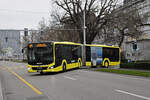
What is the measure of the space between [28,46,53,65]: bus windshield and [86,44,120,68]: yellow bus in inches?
400

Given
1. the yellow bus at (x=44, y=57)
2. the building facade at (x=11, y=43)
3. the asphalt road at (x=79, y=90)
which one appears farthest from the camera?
the building facade at (x=11, y=43)

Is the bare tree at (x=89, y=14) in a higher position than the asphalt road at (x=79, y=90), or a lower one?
higher

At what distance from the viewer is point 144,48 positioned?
52.2m

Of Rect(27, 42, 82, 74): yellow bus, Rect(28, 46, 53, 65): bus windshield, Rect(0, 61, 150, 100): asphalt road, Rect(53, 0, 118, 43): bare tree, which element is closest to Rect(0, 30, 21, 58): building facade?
Rect(53, 0, 118, 43): bare tree

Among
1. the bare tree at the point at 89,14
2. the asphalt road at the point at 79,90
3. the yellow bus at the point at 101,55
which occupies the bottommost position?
the asphalt road at the point at 79,90

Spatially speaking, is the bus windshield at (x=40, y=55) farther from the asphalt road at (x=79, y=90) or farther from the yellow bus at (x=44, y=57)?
the asphalt road at (x=79, y=90)

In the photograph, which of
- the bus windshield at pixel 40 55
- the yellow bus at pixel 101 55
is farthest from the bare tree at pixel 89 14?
the bus windshield at pixel 40 55

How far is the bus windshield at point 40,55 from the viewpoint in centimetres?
1980

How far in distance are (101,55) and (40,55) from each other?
40.6 feet

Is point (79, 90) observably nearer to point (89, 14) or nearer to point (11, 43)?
point (89, 14)

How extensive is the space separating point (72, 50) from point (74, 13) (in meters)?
15.5

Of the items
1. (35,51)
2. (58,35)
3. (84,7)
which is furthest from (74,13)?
(35,51)

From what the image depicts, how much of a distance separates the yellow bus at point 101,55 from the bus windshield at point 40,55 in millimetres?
10169

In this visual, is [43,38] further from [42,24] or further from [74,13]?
[74,13]
